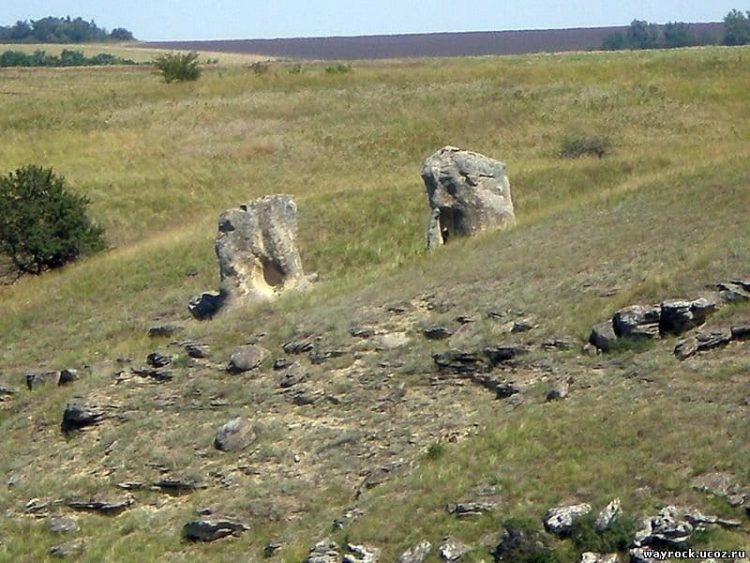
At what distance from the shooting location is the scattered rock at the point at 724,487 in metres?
14.3

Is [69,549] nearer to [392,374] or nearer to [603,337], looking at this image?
[392,374]

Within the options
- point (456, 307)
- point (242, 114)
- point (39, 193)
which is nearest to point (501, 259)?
point (456, 307)

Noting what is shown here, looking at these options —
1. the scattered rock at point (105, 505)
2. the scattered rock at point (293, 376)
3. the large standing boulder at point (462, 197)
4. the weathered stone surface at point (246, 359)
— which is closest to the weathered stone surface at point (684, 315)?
the scattered rock at point (293, 376)

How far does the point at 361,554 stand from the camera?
50.2ft

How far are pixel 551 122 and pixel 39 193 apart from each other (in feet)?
75.2

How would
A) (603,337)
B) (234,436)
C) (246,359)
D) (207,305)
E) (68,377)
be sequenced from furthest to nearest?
(207,305)
(68,377)
(246,359)
(234,436)
(603,337)

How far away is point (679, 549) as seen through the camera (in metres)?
13.7

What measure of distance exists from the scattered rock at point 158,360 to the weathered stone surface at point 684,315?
9017mm

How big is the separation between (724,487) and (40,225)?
92.9 feet

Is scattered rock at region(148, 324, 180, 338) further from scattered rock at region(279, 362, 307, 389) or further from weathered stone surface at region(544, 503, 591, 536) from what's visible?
weathered stone surface at region(544, 503, 591, 536)

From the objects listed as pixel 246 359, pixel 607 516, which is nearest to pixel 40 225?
pixel 246 359

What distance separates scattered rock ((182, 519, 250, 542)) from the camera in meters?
17.5

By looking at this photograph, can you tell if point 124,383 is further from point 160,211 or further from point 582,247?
point 160,211

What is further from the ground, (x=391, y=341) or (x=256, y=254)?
(x=256, y=254)
